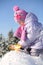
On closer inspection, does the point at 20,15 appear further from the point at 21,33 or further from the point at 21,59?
the point at 21,59

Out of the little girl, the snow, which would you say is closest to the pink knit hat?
the little girl

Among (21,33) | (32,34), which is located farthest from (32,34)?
(21,33)

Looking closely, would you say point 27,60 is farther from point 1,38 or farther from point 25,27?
point 1,38

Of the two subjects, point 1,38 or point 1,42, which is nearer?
point 1,42

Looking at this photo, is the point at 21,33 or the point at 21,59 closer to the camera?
the point at 21,59

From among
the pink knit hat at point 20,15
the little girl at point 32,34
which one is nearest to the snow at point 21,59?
the little girl at point 32,34

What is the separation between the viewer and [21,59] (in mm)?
918

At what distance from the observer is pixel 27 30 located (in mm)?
1011

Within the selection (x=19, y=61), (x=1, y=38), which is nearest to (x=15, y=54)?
(x=19, y=61)

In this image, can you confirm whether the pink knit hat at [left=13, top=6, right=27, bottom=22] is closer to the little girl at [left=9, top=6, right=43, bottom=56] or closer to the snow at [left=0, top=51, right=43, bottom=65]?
the little girl at [left=9, top=6, right=43, bottom=56]

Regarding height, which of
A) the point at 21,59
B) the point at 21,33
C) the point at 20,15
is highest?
the point at 20,15

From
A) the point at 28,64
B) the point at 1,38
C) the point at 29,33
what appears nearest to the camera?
the point at 28,64

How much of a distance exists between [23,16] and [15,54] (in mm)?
239

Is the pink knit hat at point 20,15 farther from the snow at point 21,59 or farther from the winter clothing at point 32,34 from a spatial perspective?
the snow at point 21,59
